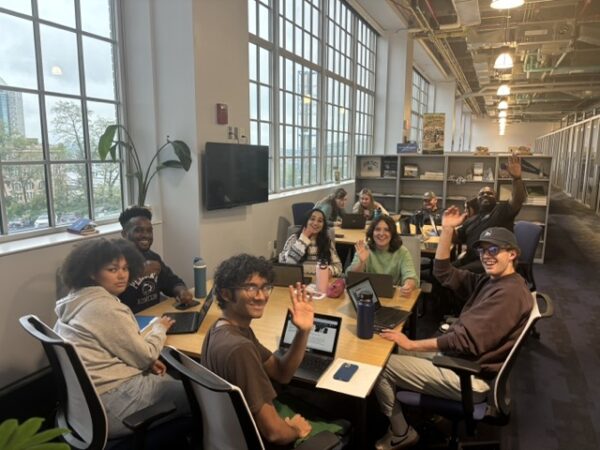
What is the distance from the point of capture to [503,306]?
1.96 meters

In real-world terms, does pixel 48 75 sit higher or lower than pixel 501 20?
lower

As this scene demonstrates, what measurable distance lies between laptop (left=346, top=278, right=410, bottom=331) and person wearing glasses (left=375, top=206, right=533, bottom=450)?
11 cm

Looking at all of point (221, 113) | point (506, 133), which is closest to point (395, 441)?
point (221, 113)

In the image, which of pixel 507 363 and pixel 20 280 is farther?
pixel 20 280

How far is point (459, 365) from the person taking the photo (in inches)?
72.5

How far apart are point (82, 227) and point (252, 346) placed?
6.92 ft

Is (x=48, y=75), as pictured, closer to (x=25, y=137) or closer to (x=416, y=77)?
(x=25, y=137)

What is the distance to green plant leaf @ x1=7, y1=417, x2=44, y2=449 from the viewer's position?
34.1 inches

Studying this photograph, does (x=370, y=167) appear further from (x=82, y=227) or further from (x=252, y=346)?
(x=252, y=346)

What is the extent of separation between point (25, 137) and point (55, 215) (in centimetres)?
56

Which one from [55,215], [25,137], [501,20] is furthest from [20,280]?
[501,20]

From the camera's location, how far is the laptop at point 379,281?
259 centimetres

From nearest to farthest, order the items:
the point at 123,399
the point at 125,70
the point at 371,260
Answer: the point at 123,399 < the point at 371,260 < the point at 125,70

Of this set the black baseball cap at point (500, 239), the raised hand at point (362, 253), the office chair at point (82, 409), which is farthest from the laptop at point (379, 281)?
the office chair at point (82, 409)
